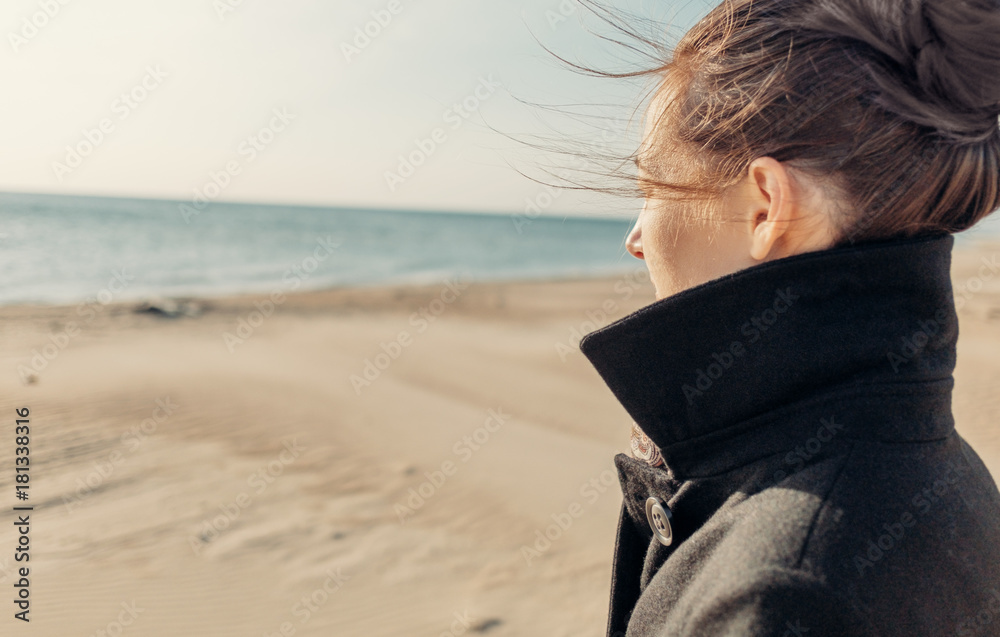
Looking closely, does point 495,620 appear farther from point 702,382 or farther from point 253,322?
point 253,322

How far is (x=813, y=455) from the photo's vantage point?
2.88 ft

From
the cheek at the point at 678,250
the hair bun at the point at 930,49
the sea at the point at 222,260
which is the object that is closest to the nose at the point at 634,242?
the cheek at the point at 678,250

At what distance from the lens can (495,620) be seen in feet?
11.2

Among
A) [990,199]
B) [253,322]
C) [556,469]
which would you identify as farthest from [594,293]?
[990,199]

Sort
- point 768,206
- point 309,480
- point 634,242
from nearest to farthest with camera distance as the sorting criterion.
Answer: point 768,206, point 634,242, point 309,480

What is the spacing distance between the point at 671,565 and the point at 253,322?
→ 33.8 feet

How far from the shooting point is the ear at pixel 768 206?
96 cm

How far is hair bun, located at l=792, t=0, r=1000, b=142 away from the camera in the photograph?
895mm

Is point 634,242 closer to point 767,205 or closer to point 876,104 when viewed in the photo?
point 767,205

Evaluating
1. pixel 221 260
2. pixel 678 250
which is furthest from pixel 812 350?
pixel 221 260

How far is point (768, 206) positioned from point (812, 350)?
23 centimetres

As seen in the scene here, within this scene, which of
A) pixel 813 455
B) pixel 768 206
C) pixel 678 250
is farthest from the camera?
pixel 678 250

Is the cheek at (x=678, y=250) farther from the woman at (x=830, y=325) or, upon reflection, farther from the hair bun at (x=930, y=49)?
the hair bun at (x=930, y=49)

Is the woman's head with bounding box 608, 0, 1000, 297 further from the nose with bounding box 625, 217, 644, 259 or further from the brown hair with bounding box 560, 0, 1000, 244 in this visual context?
the nose with bounding box 625, 217, 644, 259
